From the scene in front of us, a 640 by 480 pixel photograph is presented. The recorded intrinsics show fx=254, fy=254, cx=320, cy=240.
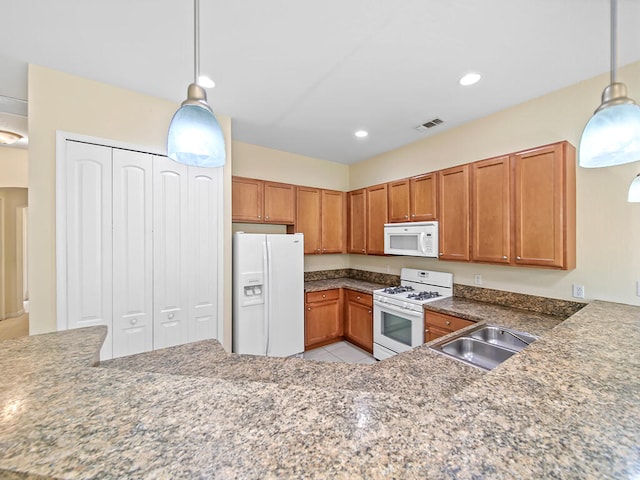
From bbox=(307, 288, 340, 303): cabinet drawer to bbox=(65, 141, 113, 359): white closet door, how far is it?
215 centimetres

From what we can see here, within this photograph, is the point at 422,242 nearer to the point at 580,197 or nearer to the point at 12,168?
the point at 580,197

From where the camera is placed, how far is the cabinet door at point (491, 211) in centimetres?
232

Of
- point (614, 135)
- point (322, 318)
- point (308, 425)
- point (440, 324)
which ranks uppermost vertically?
point (614, 135)

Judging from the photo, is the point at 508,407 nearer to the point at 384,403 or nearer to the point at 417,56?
the point at 384,403

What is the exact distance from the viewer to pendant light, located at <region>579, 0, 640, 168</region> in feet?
3.50

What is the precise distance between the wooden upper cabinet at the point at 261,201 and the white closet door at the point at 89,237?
1.33 m

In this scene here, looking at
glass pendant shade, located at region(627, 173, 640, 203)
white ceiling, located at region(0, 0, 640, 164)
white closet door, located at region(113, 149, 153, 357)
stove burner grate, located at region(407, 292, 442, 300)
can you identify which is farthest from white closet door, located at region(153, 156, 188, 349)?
glass pendant shade, located at region(627, 173, 640, 203)

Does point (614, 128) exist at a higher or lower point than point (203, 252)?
higher

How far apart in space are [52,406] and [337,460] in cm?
79

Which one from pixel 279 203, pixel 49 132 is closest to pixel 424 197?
pixel 279 203

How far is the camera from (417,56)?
5.94ft

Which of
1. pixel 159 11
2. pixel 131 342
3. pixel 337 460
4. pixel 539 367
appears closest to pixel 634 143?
pixel 539 367

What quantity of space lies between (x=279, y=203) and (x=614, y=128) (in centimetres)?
315

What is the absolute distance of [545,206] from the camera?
2.10 metres
